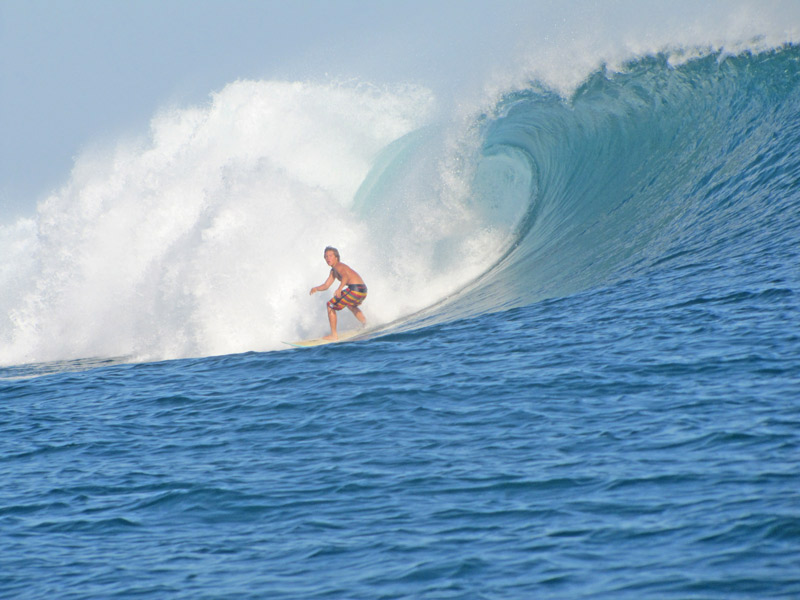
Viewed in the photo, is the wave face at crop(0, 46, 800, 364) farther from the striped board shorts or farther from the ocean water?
the striped board shorts

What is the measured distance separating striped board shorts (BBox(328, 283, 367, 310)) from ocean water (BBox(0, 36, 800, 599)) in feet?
1.75

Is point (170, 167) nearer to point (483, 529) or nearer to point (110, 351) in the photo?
point (110, 351)

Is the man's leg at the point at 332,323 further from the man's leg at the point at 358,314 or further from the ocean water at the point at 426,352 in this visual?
the ocean water at the point at 426,352

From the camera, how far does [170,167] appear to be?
17.6 m

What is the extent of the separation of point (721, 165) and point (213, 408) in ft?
30.3

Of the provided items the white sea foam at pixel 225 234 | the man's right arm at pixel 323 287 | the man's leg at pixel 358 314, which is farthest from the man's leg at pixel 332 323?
the white sea foam at pixel 225 234

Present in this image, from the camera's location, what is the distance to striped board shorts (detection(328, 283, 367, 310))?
507 inches

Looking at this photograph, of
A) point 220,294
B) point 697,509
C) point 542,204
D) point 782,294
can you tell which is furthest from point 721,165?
point 697,509

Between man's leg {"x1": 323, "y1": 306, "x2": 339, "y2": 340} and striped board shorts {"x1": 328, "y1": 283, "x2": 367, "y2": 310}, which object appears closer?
man's leg {"x1": 323, "y1": 306, "x2": 339, "y2": 340}

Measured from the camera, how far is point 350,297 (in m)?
13.0

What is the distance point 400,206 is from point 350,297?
4.16 meters

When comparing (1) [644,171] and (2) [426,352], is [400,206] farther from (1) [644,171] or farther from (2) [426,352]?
(2) [426,352]

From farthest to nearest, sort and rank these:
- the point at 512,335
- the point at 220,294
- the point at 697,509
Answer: the point at 220,294 < the point at 512,335 < the point at 697,509

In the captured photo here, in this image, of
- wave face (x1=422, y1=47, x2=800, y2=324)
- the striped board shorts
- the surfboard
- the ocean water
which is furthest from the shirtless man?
wave face (x1=422, y1=47, x2=800, y2=324)
